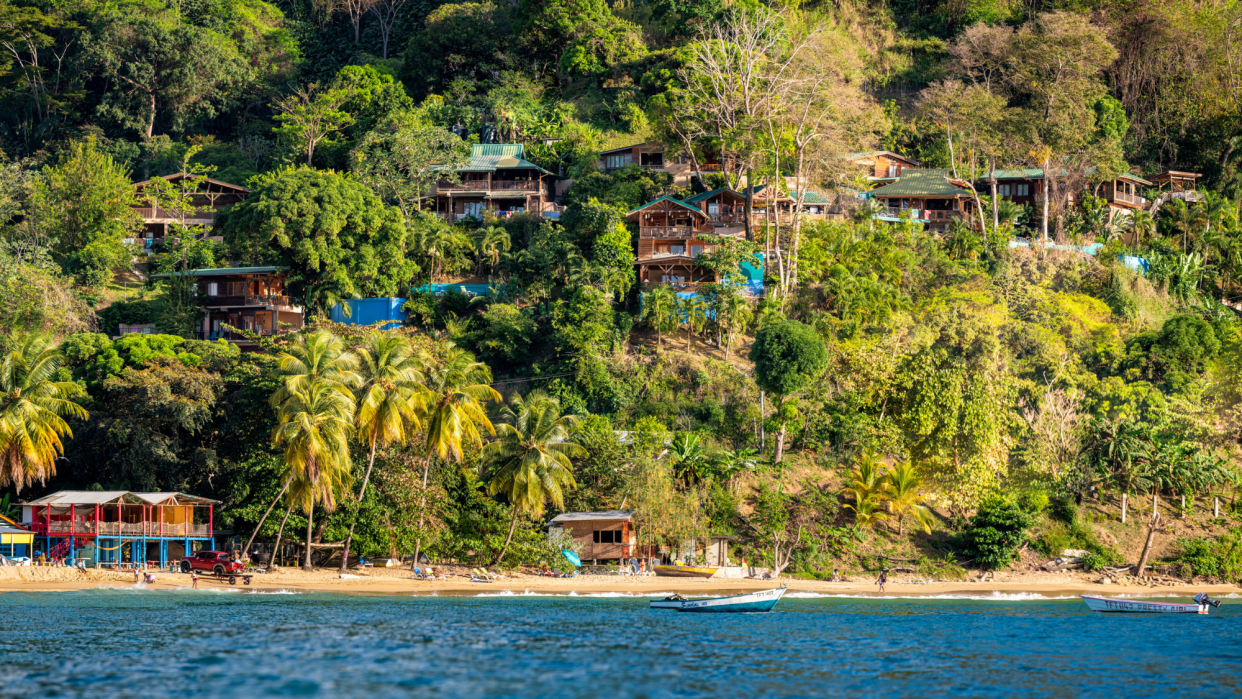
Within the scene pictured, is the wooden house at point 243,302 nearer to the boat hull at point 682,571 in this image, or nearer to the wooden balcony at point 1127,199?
the boat hull at point 682,571

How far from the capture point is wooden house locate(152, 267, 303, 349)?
65.6 metres

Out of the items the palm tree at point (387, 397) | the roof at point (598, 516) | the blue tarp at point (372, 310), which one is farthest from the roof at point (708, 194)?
the roof at point (598, 516)

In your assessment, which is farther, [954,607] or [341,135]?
[341,135]

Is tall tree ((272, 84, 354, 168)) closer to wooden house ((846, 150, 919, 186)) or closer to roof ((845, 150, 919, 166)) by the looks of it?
roof ((845, 150, 919, 166))

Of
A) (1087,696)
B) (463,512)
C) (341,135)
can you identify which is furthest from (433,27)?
(1087,696)

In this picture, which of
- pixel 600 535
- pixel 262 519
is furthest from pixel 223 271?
pixel 600 535

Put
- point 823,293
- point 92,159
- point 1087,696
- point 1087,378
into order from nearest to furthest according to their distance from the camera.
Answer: point 1087,696 → point 1087,378 → point 823,293 → point 92,159

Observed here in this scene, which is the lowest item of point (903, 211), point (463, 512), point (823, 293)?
point (463, 512)

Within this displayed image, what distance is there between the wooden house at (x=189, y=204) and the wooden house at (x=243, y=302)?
11.9 meters

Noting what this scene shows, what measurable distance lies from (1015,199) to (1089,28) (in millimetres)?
12425

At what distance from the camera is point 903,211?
2948 inches

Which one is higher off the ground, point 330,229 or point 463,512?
point 330,229

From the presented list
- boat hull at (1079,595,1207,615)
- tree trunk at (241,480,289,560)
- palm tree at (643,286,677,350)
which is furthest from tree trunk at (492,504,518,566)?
boat hull at (1079,595,1207,615)

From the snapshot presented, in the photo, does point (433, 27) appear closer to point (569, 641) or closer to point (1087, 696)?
point (569, 641)
